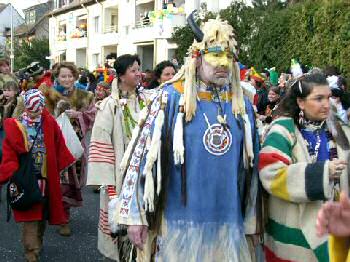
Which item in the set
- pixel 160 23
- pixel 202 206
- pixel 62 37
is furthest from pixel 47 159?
pixel 62 37

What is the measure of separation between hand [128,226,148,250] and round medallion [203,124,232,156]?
551 millimetres

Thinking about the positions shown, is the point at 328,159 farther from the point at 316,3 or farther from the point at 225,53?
the point at 316,3

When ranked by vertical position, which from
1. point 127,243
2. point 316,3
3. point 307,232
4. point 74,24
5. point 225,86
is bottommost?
point 127,243

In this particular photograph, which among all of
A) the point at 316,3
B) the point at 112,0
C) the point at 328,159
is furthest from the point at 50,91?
the point at 112,0

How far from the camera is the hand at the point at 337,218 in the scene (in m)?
2.08

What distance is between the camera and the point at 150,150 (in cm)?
329

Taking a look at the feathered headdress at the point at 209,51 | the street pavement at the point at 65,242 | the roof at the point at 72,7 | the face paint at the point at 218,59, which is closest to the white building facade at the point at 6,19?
the roof at the point at 72,7

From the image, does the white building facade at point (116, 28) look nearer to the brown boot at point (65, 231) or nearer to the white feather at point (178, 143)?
the brown boot at point (65, 231)

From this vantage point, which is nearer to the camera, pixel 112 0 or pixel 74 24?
pixel 112 0

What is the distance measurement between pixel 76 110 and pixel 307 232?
14.4 ft

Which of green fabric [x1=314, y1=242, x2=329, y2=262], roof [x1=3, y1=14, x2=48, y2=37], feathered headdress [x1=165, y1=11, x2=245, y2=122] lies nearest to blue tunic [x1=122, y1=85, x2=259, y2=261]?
feathered headdress [x1=165, y1=11, x2=245, y2=122]

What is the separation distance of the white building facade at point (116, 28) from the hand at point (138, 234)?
24.3m

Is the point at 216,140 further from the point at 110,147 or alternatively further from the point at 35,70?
the point at 35,70

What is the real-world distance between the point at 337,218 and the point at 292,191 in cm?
108
